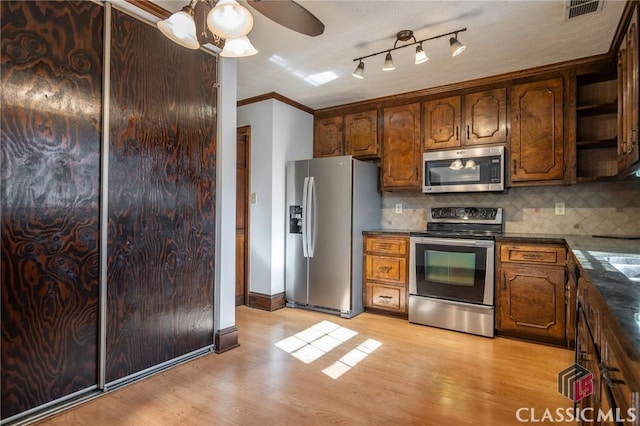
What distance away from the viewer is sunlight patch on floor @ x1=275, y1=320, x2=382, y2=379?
245 cm

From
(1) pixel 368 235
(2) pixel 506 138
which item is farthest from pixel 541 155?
(1) pixel 368 235

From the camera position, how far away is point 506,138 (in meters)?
3.28

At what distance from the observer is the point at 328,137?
14.1 feet

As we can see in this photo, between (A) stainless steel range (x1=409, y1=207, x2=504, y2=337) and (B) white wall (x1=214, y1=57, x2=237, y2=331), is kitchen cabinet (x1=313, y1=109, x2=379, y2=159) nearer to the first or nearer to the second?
(A) stainless steel range (x1=409, y1=207, x2=504, y2=337)

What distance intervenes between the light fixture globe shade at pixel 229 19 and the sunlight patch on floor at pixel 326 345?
208cm

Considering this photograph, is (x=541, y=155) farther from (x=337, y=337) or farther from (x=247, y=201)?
(x=247, y=201)

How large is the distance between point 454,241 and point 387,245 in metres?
0.71

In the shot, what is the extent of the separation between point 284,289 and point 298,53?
98.5 inches

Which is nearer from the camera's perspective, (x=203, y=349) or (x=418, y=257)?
(x=203, y=349)

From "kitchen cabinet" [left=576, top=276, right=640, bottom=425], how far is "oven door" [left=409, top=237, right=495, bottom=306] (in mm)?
1838

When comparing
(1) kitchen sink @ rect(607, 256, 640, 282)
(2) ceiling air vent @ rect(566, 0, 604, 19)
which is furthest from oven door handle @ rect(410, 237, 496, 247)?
(2) ceiling air vent @ rect(566, 0, 604, 19)

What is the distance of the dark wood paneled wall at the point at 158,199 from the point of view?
80.0 inches

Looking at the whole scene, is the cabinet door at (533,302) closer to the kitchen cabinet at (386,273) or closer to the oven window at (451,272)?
the oven window at (451,272)

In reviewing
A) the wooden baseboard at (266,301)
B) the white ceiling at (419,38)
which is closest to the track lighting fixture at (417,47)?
the white ceiling at (419,38)
